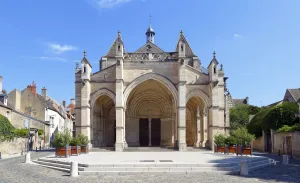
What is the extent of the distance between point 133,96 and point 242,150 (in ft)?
45.3

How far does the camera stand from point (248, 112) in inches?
1955

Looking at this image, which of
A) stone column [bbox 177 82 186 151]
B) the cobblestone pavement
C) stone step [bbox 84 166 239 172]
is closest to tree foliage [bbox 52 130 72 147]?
the cobblestone pavement

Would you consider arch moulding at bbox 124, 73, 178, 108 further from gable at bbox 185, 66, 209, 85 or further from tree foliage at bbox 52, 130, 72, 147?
tree foliage at bbox 52, 130, 72, 147

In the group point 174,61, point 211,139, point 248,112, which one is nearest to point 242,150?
point 211,139

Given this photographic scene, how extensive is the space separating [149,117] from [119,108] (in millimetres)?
6688

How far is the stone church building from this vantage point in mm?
25203

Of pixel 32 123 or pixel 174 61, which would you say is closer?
pixel 174 61

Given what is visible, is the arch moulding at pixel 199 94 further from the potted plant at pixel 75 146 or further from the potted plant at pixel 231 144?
the potted plant at pixel 75 146

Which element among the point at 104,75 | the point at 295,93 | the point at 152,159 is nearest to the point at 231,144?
the point at 152,159

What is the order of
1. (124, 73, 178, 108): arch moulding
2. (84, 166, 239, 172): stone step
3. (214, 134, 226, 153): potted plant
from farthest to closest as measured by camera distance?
1. (124, 73, 178, 108): arch moulding
2. (214, 134, 226, 153): potted plant
3. (84, 166, 239, 172): stone step

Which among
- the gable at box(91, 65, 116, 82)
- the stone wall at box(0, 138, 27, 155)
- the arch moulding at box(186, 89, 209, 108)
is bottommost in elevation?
the stone wall at box(0, 138, 27, 155)

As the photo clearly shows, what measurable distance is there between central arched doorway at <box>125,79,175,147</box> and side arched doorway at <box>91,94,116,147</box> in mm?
1970

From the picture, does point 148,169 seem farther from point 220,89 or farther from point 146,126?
point 146,126

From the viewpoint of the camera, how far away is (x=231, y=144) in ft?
67.1
